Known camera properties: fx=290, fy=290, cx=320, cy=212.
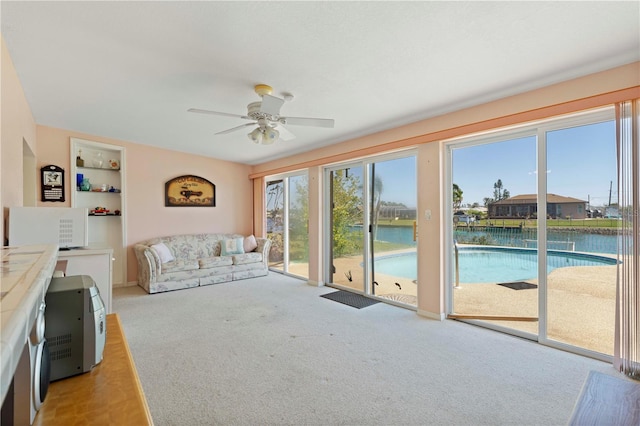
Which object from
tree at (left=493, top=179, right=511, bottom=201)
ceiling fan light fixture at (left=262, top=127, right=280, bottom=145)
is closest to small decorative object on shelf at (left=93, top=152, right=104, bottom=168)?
ceiling fan light fixture at (left=262, top=127, right=280, bottom=145)

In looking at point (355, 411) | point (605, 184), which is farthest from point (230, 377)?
point (605, 184)

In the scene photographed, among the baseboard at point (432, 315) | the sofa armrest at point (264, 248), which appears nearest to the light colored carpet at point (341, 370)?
the baseboard at point (432, 315)

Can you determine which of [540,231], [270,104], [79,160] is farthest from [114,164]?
[540,231]

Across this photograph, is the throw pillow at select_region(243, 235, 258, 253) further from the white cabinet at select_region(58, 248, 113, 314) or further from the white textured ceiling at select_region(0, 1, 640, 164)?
the white textured ceiling at select_region(0, 1, 640, 164)

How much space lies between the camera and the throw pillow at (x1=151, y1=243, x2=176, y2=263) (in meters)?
4.64

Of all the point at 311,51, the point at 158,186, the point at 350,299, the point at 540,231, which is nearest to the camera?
the point at 311,51

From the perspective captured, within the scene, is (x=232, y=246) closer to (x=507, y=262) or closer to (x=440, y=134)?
(x=440, y=134)

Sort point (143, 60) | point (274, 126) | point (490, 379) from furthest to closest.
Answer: point (274, 126) < point (143, 60) < point (490, 379)

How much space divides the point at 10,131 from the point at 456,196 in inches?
167

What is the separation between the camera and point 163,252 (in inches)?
187

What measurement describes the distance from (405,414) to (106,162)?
557 cm

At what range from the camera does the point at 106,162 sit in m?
4.89

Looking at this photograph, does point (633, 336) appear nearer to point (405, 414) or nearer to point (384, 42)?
point (405, 414)

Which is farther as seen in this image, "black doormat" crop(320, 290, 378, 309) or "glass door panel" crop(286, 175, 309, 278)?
"glass door panel" crop(286, 175, 309, 278)
